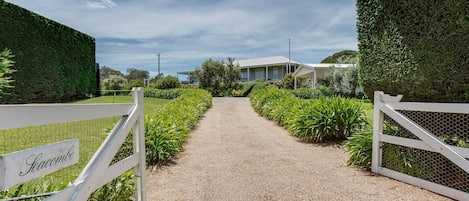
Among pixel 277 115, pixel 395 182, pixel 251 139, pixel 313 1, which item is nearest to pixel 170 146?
pixel 251 139

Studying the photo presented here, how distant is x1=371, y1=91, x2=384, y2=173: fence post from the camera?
423cm

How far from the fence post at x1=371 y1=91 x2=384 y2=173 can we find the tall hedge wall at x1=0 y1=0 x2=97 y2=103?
11849 millimetres

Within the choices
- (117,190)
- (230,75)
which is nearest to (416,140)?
(117,190)

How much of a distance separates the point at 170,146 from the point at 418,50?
422cm

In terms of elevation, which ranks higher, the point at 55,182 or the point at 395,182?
the point at 55,182

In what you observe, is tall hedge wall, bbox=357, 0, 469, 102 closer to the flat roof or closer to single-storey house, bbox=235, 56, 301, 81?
the flat roof

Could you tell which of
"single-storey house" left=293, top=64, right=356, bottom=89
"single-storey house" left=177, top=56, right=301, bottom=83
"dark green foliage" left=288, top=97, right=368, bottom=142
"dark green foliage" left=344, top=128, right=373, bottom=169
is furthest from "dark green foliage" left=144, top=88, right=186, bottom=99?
"dark green foliage" left=344, top=128, right=373, bottom=169

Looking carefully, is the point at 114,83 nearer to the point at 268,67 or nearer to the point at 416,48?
the point at 268,67

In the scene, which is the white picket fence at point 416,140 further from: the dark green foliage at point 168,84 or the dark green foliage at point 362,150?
the dark green foliage at point 168,84

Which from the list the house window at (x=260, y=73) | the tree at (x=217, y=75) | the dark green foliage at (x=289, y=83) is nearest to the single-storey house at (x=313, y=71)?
the dark green foliage at (x=289, y=83)

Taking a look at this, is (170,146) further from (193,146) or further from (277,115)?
(277,115)

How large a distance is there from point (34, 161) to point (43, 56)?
48.2 feet

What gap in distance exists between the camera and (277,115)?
9.97 m

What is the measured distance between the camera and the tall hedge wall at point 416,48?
3.49m
